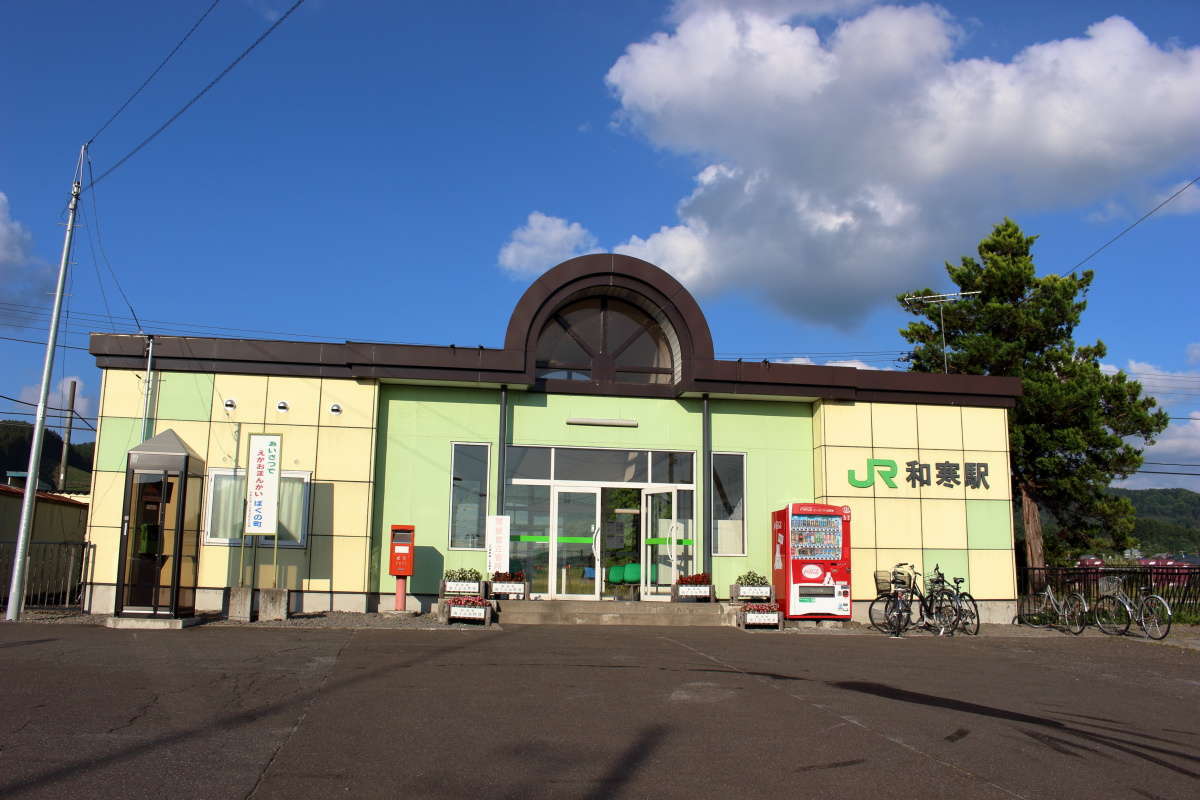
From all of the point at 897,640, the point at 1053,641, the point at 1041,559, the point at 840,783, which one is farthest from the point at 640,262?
the point at 1041,559

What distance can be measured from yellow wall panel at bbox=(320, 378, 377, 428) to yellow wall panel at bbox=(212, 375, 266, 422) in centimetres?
109

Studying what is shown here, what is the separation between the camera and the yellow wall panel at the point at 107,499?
1557 cm

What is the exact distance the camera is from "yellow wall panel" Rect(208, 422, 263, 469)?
53.2ft

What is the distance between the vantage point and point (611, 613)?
1578cm

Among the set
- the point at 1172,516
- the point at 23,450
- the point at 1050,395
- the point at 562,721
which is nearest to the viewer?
the point at 562,721

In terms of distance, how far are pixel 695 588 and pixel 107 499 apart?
10.5 metres

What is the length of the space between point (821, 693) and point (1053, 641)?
26.6 ft

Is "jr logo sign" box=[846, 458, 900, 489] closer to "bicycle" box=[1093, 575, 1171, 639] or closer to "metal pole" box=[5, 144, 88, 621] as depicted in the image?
"bicycle" box=[1093, 575, 1171, 639]

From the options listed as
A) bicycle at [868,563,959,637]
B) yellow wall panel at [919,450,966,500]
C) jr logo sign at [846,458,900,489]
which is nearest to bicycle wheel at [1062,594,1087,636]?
bicycle at [868,563,959,637]

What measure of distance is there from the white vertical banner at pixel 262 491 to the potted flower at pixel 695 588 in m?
7.30

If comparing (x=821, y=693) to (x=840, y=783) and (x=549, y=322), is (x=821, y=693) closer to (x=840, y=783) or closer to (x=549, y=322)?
(x=840, y=783)

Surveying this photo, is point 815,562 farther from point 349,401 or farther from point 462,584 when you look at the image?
point 349,401

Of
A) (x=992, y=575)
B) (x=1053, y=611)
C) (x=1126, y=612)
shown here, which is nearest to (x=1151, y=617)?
(x=1126, y=612)

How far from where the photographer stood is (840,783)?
584 centimetres
